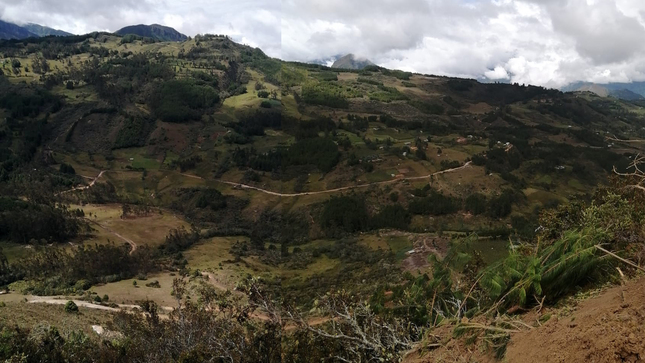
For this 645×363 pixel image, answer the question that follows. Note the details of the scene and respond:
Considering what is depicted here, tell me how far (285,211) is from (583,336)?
52682 mm

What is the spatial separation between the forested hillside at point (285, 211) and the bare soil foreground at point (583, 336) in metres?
0.23

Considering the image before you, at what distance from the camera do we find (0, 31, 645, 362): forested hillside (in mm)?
6719

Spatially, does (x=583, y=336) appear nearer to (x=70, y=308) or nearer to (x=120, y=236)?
(x=70, y=308)

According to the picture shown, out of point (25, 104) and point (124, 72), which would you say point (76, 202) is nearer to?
point (25, 104)

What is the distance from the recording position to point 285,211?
55719 millimetres

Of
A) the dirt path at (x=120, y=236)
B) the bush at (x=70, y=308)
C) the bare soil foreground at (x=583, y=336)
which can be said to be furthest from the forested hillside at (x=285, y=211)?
the bush at (x=70, y=308)

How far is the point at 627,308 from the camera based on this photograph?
379 centimetres

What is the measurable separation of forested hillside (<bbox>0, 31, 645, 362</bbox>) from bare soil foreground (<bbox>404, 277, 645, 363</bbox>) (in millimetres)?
226

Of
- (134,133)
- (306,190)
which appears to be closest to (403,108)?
(306,190)

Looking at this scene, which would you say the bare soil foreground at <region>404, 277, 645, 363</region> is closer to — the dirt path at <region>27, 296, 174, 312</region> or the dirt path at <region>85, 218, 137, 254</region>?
the dirt path at <region>27, 296, 174, 312</region>

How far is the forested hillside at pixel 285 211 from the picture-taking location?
6.72m

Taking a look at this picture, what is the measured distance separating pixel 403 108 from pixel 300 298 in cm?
9697

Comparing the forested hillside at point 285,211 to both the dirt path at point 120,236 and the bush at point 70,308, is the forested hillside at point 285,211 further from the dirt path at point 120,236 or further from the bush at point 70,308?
the bush at point 70,308

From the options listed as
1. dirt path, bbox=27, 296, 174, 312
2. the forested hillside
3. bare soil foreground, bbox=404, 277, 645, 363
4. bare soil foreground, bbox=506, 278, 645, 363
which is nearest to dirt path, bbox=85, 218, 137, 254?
the forested hillside
